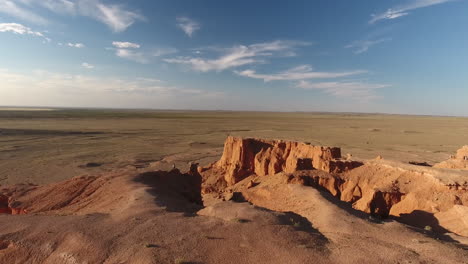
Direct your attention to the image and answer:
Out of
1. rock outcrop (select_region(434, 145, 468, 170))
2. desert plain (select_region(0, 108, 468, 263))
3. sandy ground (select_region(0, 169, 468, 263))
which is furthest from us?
rock outcrop (select_region(434, 145, 468, 170))

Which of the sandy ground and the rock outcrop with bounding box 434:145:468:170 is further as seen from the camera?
the rock outcrop with bounding box 434:145:468:170

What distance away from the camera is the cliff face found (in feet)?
76.5

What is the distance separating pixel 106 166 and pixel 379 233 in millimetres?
36397

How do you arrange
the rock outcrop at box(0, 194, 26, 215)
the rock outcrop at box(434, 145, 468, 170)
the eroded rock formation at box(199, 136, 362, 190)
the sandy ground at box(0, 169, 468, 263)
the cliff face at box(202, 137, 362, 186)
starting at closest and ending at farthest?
the sandy ground at box(0, 169, 468, 263) < the rock outcrop at box(0, 194, 26, 215) < the rock outcrop at box(434, 145, 468, 170) < the cliff face at box(202, 137, 362, 186) < the eroded rock formation at box(199, 136, 362, 190)

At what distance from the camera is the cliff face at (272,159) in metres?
23.3

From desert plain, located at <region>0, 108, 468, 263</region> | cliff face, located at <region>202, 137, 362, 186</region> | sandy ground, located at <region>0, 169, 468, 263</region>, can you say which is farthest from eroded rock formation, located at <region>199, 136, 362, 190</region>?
sandy ground, located at <region>0, 169, 468, 263</region>

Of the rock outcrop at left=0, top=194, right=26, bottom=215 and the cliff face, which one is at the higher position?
the cliff face

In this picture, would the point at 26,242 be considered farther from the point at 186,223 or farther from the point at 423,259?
the point at 423,259


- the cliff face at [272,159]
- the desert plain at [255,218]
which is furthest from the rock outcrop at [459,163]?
the cliff face at [272,159]

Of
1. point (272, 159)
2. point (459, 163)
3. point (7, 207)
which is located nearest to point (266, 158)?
point (272, 159)

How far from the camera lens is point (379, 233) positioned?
38.3ft

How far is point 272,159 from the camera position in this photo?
28406mm

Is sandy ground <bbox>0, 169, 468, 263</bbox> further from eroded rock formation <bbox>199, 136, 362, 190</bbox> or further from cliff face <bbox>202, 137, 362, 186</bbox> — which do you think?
eroded rock formation <bbox>199, 136, 362, 190</bbox>

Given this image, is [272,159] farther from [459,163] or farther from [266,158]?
[459,163]
